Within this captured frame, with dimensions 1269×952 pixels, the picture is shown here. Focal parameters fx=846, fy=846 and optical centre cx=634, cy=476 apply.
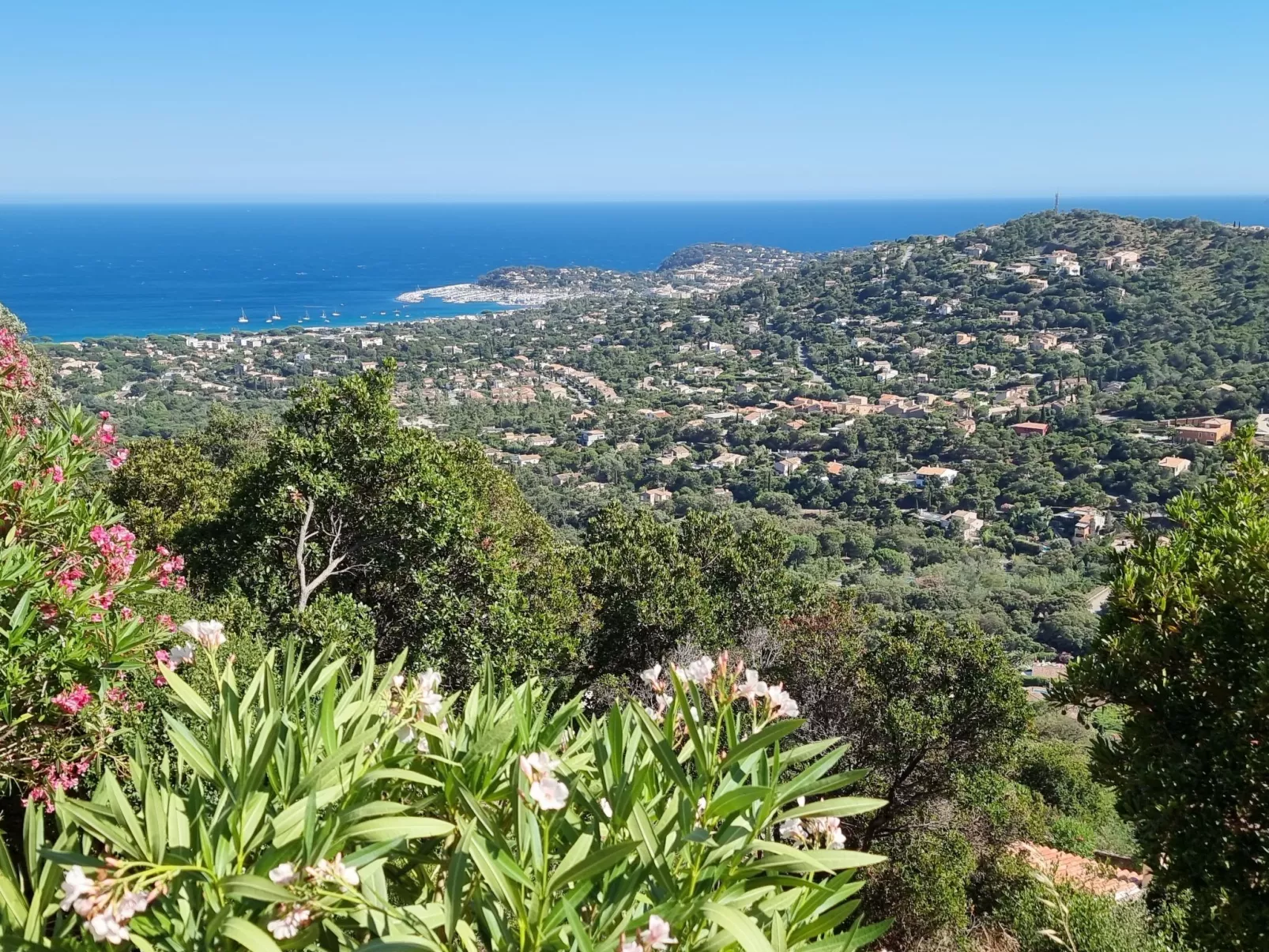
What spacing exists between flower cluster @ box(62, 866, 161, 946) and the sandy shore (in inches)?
3601

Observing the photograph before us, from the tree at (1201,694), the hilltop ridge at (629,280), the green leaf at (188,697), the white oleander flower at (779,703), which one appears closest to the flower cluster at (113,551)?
the green leaf at (188,697)

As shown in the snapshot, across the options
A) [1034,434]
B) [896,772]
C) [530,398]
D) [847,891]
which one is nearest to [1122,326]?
[1034,434]

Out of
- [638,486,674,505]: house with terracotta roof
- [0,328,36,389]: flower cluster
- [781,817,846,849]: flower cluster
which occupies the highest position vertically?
[0,328,36,389]: flower cluster

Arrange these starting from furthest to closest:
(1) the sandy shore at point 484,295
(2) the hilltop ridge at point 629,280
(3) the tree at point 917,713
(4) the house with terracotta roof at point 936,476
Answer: (2) the hilltop ridge at point 629,280 → (1) the sandy shore at point 484,295 → (4) the house with terracotta roof at point 936,476 → (3) the tree at point 917,713

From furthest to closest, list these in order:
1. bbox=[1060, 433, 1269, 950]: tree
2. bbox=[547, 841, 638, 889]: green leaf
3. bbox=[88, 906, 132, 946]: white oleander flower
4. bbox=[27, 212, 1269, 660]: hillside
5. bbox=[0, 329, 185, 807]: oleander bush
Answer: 1. bbox=[27, 212, 1269, 660]: hillside
2. bbox=[1060, 433, 1269, 950]: tree
3. bbox=[0, 329, 185, 807]: oleander bush
4. bbox=[547, 841, 638, 889]: green leaf
5. bbox=[88, 906, 132, 946]: white oleander flower

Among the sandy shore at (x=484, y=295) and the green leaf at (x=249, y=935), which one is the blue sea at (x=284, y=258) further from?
the green leaf at (x=249, y=935)

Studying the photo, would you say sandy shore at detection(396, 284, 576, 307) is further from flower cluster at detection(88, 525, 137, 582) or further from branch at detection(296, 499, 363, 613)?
flower cluster at detection(88, 525, 137, 582)

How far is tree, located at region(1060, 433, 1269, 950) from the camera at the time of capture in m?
2.51

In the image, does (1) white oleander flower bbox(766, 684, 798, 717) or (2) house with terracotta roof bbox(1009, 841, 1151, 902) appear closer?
(1) white oleander flower bbox(766, 684, 798, 717)

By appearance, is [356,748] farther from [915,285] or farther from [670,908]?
[915,285]

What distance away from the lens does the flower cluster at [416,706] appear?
183 cm

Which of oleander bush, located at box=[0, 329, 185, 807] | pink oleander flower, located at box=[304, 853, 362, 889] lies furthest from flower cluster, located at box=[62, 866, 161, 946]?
oleander bush, located at box=[0, 329, 185, 807]

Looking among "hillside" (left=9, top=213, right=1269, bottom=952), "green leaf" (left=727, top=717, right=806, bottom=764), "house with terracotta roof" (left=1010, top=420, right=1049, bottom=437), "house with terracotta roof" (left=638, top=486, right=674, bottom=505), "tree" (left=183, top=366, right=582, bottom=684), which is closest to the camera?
"green leaf" (left=727, top=717, right=806, bottom=764)

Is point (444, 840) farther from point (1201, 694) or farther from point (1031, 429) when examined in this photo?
point (1031, 429)
